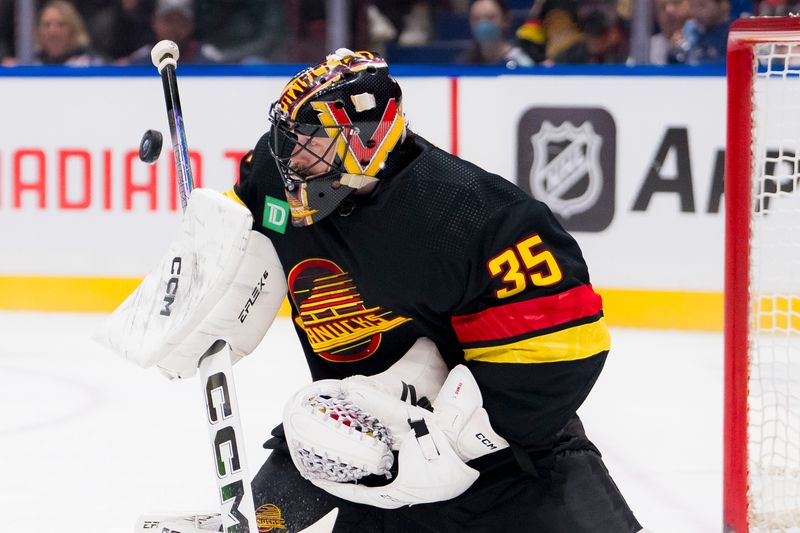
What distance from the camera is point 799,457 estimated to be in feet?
9.05

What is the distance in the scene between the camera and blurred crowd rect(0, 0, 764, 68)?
494cm

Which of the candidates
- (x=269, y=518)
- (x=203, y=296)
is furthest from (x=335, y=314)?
(x=269, y=518)

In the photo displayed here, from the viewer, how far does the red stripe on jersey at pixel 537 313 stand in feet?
6.12

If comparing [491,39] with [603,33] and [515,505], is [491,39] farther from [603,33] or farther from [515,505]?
[515,505]

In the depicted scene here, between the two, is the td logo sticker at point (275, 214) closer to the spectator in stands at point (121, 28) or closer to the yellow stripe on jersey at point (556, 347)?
the yellow stripe on jersey at point (556, 347)

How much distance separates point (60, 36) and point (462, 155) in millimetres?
1881

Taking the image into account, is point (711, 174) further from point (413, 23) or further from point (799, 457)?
point (799, 457)

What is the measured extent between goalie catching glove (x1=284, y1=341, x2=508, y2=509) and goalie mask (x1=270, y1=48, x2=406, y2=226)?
0.29 m

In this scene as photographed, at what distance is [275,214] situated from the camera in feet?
6.93

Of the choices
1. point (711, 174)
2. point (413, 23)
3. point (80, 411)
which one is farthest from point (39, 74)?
point (711, 174)

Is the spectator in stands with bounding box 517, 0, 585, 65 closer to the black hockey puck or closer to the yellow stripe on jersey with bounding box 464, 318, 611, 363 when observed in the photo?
the black hockey puck

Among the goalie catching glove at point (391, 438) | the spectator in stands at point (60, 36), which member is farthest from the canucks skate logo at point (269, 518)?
the spectator in stands at point (60, 36)

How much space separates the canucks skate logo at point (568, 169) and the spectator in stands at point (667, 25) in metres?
0.55

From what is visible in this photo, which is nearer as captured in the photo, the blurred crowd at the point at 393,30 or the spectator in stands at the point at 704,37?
the spectator in stands at the point at 704,37
